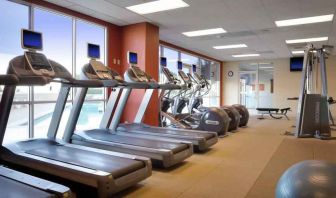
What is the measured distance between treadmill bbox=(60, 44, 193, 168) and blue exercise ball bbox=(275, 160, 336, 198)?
177 cm

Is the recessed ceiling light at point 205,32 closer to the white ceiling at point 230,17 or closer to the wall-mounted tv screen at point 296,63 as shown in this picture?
the white ceiling at point 230,17

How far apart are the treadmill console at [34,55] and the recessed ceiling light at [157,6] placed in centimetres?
247

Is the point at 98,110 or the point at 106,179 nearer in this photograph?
the point at 106,179

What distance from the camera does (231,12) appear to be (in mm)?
5641

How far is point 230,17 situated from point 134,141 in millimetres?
3690

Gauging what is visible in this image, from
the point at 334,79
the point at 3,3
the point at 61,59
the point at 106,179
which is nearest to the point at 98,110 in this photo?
the point at 61,59

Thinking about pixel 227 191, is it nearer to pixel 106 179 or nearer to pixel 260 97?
pixel 106 179

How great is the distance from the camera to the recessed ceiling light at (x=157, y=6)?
5.07 m

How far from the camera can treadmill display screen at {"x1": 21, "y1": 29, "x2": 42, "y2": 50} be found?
Result: 3156 millimetres

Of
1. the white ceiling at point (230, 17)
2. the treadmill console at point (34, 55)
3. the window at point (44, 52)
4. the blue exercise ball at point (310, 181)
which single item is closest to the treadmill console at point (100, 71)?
the window at point (44, 52)

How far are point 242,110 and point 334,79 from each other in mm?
6838

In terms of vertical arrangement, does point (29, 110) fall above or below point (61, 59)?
below

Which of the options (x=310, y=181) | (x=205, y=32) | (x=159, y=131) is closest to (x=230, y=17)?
(x=205, y=32)

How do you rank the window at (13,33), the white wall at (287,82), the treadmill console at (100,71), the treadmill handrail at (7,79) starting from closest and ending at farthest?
the treadmill handrail at (7,79) → the treadmill console at (100,71) → the window at (13,33) → the white wall at (287,82)
